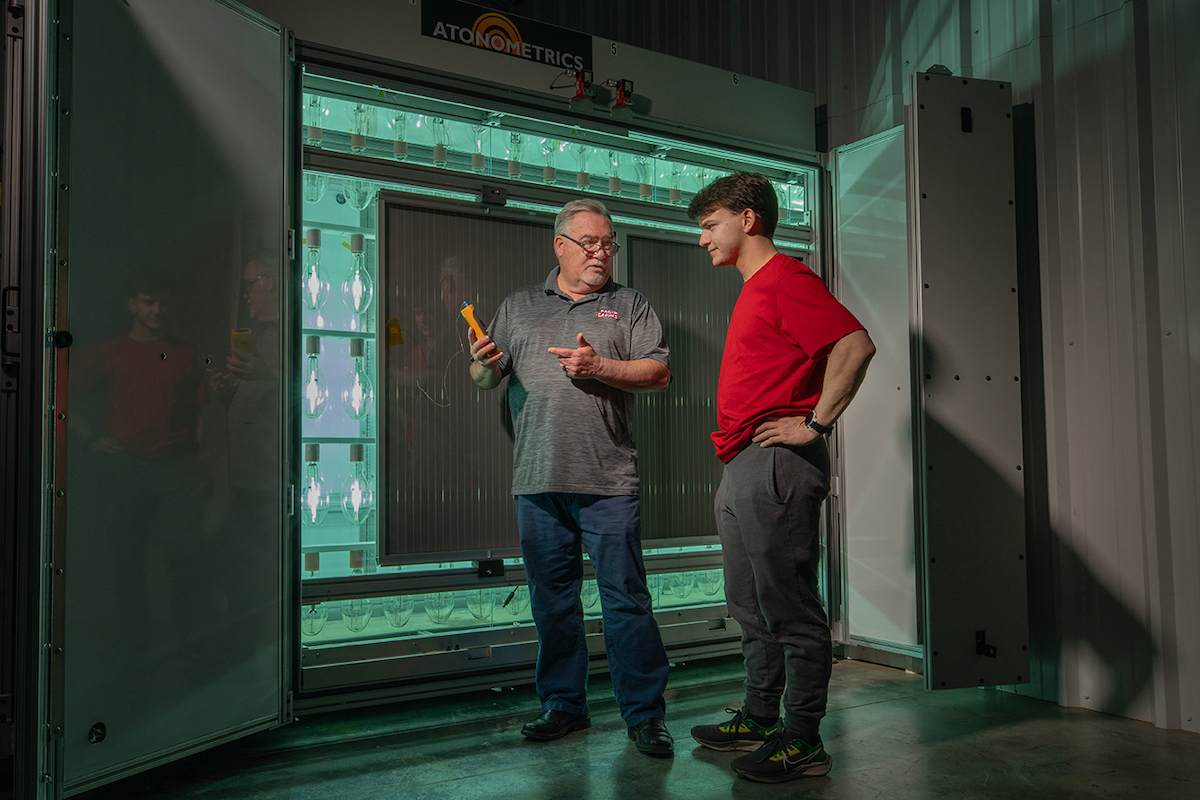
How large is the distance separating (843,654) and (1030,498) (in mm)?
1265

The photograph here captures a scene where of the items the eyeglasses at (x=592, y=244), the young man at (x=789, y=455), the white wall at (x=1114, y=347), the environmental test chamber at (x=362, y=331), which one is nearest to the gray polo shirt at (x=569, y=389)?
the eyeglasses at (x=592, y=244)

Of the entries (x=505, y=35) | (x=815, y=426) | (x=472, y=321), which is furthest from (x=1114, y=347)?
(x=505, y=35)

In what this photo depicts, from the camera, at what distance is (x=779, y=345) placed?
8.36 ft

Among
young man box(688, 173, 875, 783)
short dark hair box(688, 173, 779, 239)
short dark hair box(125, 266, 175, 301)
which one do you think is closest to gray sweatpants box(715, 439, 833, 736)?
young man box(688, 173, 875, 783)

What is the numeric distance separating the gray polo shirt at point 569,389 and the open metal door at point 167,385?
0.83 metres

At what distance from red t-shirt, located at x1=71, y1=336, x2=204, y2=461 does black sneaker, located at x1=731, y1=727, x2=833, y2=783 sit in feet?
6.46

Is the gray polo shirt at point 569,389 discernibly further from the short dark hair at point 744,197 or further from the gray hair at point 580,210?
the short dark hair at point 744,197

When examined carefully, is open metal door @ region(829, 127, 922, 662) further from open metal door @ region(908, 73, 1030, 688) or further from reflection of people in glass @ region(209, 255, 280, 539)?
reflection of people in glass @ region(209, 255, 280, 539)

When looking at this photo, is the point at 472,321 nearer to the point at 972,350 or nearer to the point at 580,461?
the point at 580,461

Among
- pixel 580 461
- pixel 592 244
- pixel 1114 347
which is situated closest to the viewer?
pixel 580 461

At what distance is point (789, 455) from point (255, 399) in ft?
5.77

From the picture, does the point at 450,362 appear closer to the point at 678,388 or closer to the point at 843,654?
the point at 678,388

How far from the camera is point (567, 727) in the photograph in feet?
9.73

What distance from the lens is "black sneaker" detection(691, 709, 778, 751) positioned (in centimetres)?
279
